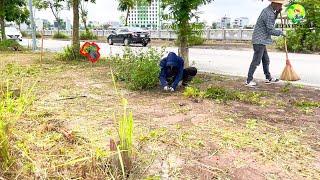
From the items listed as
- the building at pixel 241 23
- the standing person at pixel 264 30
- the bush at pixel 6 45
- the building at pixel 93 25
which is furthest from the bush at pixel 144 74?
the building at pixel 93 25

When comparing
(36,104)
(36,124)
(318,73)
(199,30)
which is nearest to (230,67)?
(318,73)

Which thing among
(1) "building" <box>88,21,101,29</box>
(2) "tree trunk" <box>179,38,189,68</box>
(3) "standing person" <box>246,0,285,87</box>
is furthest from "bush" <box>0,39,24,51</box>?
(1) "building" <box>88,21,101,29</box>

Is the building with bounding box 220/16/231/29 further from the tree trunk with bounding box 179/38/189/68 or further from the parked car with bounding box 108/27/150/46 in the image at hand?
the tree trunk with bounding box 179/38/189/68

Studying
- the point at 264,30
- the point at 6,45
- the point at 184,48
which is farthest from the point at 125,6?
the point at 264,30

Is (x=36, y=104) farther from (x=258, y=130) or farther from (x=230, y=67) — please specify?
(x=230, y=67)

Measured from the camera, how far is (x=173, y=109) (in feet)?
15.2

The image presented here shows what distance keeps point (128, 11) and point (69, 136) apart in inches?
1145

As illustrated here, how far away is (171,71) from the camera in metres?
5.71

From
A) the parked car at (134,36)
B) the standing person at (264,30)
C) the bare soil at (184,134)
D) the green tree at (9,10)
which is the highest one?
the green tree at (9,10)

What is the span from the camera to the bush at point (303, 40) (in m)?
14.9

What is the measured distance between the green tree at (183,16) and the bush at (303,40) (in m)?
9.57

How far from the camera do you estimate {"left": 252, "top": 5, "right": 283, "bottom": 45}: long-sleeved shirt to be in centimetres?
615

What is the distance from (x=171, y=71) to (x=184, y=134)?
231 centimetres

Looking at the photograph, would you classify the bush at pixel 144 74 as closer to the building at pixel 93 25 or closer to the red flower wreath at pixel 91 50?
the red flower wreath at pixel 91 50
